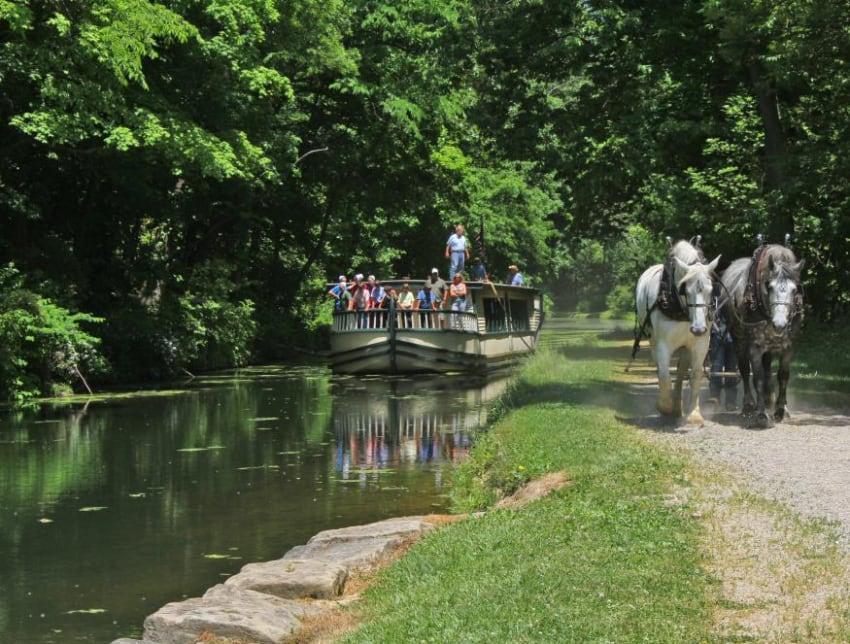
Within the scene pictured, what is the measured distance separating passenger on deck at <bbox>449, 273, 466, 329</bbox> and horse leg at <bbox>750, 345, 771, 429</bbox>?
768 inches

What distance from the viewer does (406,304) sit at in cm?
A: 3703

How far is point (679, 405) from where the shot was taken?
17.5 metres

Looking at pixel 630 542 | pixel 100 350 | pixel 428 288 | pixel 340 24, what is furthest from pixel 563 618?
pixel 340 24

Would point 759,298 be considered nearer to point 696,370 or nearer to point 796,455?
point 696,370

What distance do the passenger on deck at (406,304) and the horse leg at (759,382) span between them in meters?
19.5

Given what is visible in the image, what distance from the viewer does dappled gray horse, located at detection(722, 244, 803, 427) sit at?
16.5 m

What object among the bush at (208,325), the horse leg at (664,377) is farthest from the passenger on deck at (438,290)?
the horse leg at (664,377)

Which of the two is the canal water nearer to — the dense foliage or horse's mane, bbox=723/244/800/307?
horse's mane, bbox=723/244/800/307

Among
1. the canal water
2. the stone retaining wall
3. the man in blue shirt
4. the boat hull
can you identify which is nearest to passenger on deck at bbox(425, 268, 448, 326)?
the man in blue shirt

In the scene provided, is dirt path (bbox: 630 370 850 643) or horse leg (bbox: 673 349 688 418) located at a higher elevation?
horse leg (bbox: 673 349 688 418)

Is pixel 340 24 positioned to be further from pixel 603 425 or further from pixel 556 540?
pixel 556 540

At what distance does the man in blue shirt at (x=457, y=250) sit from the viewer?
120 feet

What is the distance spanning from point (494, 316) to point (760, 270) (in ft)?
77.6

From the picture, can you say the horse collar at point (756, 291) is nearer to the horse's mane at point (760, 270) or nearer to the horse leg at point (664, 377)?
the horse's mane at point (760, 270)
